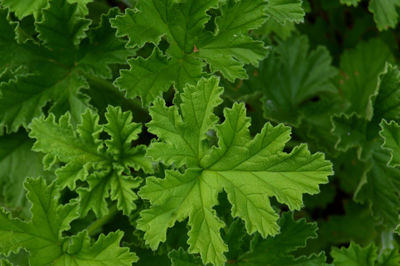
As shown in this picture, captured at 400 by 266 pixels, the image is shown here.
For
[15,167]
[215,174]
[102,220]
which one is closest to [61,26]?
[15,167]

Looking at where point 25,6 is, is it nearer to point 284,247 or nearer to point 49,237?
point 49,237

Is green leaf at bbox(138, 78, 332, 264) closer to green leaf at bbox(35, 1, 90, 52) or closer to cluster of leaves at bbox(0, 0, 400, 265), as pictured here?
cluster of leaves at bbox(0, 0, 400, 265)

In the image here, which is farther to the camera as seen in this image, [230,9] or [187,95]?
[230,9]

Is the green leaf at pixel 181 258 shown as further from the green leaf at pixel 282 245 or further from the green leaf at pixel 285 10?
the green leaf at pixel 285 10

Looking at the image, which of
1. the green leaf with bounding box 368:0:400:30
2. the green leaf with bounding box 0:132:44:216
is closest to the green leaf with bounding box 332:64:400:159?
the green leaf with bounding box 368:0:400:30

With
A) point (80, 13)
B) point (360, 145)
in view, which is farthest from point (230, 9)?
point (360, 145)

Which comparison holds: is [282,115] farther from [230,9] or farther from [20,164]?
[20,164]

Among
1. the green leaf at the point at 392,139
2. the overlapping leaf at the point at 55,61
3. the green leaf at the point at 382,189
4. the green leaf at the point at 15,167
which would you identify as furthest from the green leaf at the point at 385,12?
the green leaf at the point at 15,167

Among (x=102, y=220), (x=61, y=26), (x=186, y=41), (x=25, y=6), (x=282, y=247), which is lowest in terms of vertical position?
(x=282, y=247)
